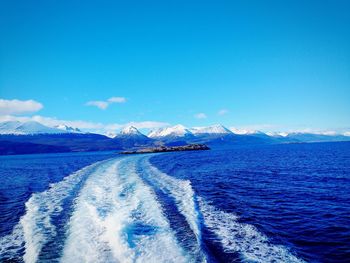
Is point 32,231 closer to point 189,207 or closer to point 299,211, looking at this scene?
point 189,207

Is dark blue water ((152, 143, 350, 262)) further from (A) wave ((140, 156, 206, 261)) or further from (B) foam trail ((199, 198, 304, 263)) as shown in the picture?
(A) wave ((140, 156, 206, 261))

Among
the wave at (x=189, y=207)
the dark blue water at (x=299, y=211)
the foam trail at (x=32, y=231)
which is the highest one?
the wave at (x=189, y=207)

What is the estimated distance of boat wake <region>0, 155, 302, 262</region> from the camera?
13573mm

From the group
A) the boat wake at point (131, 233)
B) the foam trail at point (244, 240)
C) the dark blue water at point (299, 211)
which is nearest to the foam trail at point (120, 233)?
the boat wake at point (131, 233)

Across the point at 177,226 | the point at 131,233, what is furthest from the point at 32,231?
the point at 177,226

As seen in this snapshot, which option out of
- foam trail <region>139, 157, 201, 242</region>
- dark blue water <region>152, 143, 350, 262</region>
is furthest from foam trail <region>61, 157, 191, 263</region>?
dark blue water <region>152, 143, 350, 262</region>

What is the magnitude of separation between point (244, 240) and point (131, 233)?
21.7 feet

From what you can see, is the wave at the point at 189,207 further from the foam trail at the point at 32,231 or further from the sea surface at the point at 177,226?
the foam trail at the point at 32,231

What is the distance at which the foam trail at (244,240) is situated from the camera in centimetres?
1354

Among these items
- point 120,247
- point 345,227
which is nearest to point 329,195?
point 345,227

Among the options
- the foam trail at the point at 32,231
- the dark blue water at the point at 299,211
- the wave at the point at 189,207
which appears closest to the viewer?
the wave at the point at 189,207

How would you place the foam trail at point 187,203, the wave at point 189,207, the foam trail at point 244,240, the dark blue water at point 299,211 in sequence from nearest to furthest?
the foam trail at point 244,240
the wave at point 189,207
the dark blue water at point 299,211
the foam trail at point 187,203

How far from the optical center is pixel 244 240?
15.7 metres

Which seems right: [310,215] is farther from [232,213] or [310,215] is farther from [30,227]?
[30,227]
